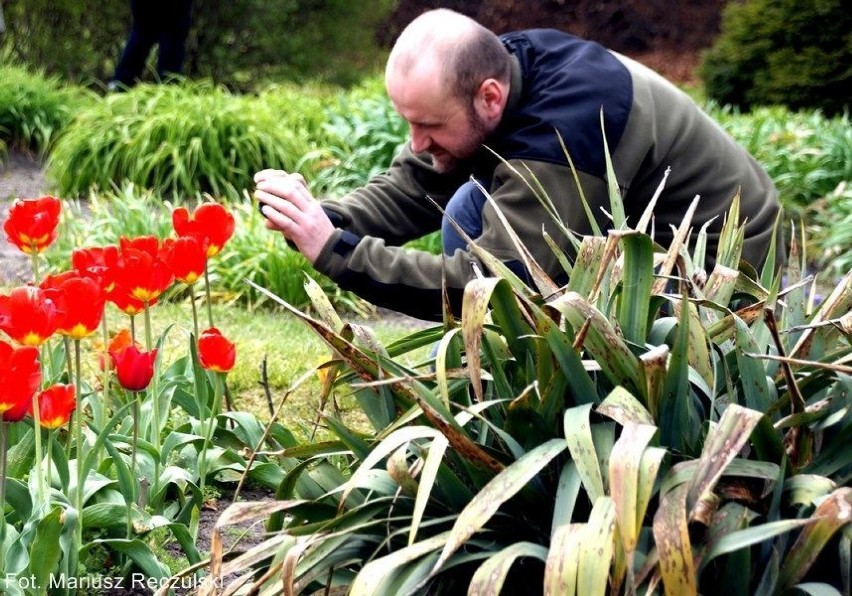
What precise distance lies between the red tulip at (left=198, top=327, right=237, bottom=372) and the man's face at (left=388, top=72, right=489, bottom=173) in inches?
35.3

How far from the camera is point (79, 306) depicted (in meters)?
1.95

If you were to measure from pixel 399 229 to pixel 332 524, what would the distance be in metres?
1.75

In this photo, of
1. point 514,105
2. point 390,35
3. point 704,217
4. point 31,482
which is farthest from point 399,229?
point 390,35

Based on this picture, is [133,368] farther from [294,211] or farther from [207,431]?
[294,211]

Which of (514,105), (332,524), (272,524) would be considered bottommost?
(272,524)

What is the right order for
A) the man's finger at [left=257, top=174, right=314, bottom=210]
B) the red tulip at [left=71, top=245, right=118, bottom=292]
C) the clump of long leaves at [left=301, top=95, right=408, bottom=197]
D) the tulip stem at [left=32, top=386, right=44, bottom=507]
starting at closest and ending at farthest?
the tulip stem at [left=32, top=386, right=44, bottom=507] → the red tulip at [left=71, top=245, right=118, bottom=292] → the man's finger at [left=257, top=174, right=314, bottom=210] → the clump of long leaves at [left=301, top=95, right=408, bottom=197]

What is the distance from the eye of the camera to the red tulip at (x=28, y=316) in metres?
1.90

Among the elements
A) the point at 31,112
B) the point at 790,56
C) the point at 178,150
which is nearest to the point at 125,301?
the point at 178,150

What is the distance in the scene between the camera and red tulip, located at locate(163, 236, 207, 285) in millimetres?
2371

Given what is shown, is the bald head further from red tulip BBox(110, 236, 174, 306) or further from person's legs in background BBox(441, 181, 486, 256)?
red tulip BBox(110, 236, 174, 306)

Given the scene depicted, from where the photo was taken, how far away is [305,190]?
2973mm

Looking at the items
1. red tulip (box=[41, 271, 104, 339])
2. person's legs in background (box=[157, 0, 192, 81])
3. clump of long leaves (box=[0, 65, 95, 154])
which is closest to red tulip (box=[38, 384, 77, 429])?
red tulip (box=[41, 271, 104, 339])

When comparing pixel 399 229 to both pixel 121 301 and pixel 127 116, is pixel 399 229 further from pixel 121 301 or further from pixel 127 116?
pixel 127 116

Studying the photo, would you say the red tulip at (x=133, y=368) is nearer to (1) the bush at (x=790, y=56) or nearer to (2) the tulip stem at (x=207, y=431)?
(2) the tulip stem at (x=207, y=431)
